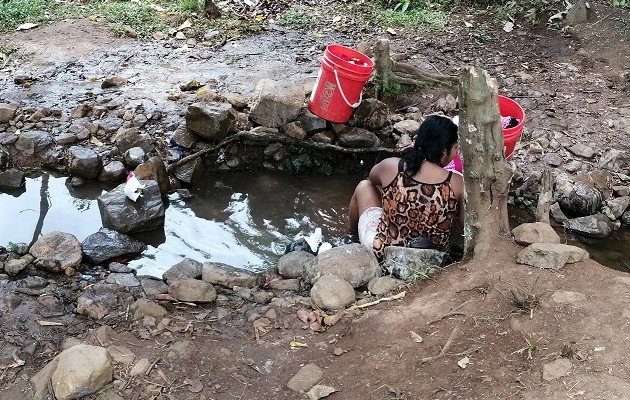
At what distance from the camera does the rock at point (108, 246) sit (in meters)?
3.99

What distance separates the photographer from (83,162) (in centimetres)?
485

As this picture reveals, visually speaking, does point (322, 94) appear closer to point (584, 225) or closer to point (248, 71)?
point (248, 71)

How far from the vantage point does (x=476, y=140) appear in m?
3.25

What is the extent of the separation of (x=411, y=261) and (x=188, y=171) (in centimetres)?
230

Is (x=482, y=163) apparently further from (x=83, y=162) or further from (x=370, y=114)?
(x=83, y=162)

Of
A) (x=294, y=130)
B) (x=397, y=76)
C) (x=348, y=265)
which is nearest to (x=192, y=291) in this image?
(x=348, y=265)

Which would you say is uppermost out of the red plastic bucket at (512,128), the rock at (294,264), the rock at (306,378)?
the red plastic bucket at (512,128)

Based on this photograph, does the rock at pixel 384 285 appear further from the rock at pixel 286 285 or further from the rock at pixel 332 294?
the rock at pixel 286 285

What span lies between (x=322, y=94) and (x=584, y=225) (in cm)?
227

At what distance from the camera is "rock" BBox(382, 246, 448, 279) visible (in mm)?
3430

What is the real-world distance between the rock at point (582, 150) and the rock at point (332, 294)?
2.91 meters

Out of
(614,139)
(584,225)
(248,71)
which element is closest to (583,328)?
(584,225)

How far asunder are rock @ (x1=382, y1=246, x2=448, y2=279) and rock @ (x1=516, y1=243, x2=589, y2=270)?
50cm

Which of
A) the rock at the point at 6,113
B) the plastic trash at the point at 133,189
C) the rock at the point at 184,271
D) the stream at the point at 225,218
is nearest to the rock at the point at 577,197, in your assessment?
the stream at the point at 225,218
